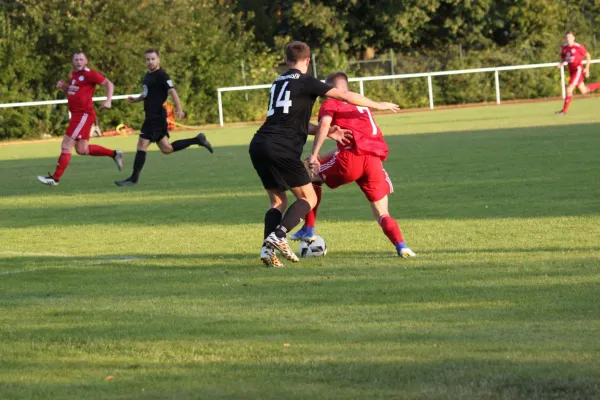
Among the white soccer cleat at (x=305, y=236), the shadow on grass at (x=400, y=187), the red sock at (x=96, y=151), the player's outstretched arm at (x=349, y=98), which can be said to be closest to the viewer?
the player's outstretched arm at (x=349, y=98)

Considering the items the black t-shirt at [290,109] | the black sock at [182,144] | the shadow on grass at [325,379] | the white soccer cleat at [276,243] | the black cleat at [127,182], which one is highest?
the black t-shirt at [290,109]

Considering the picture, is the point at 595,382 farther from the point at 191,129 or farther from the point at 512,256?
the point at 191,129

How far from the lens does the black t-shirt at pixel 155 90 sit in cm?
1797

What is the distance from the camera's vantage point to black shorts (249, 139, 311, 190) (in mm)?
8984

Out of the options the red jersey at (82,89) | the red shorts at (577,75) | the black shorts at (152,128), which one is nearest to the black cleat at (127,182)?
the black shorts at (152,128)

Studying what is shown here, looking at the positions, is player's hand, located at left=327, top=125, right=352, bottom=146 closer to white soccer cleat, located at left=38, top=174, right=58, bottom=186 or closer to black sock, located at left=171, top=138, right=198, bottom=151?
white soccer cleat, located at left=38, top=174, right=58, bottom=186

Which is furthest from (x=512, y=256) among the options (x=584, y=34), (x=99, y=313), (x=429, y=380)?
(x=584, y=34)

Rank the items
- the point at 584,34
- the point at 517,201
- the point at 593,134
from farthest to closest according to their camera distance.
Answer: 1. the point at 584,34
2. the point at 593,134
3. the point at 517,201

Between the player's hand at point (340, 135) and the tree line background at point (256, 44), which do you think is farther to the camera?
the tree line background at point (256, 44)

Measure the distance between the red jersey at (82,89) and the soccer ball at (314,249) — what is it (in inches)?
348

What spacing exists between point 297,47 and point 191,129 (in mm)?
27381


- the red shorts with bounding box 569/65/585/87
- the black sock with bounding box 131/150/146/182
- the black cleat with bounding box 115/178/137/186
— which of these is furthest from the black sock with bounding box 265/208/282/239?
the red shorts with bounding box 569/65/585/87

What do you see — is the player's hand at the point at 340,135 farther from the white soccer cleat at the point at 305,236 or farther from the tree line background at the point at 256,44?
the tree line background at the point at 256,44

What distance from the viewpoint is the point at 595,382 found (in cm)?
497
